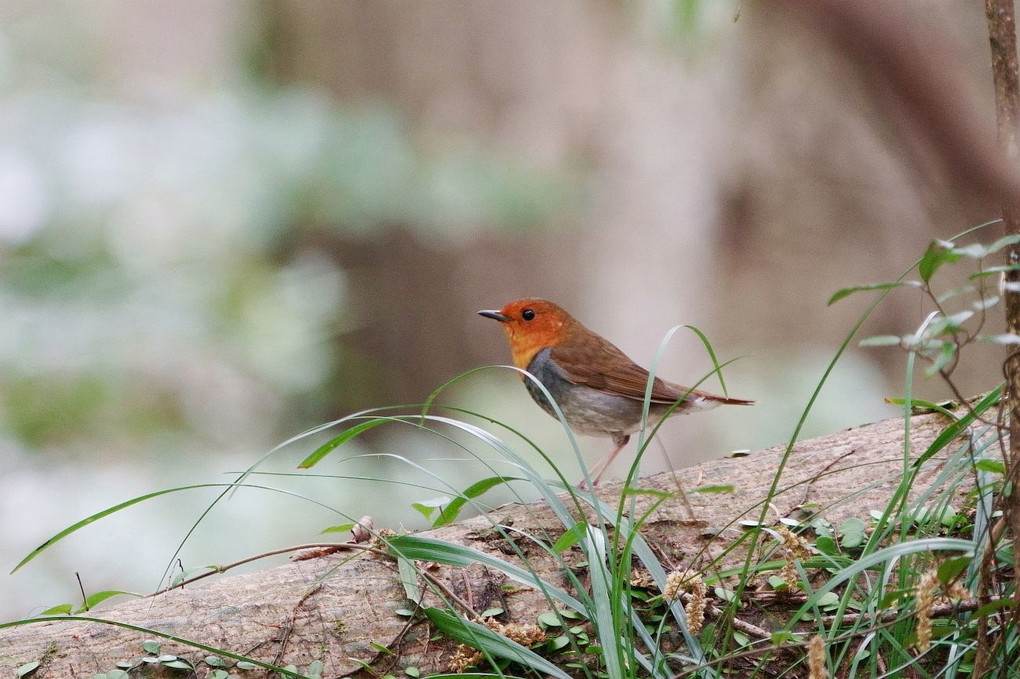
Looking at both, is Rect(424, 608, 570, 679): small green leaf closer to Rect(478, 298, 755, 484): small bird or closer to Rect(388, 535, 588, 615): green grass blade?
Rect(388, 535, 588, 615): green grass blade

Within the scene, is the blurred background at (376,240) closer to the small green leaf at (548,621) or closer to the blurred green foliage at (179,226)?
the blurred green foliage at (179,226)

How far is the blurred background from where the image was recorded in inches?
142

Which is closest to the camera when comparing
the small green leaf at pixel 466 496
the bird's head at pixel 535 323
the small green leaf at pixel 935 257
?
the small green leaf at pixel 935 257

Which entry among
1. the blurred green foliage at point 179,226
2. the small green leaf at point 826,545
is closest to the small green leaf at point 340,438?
the small green leaf at point 826,545

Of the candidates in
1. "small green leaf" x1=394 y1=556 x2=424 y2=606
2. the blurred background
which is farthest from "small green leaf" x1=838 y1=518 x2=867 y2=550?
"small green leaf" x1=394 y1=556 x2=424 y2=606

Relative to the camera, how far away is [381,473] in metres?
4.57

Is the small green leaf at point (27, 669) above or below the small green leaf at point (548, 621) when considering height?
above

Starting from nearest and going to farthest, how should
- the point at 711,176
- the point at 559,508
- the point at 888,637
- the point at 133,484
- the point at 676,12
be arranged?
the point at 676,12, the point at 888,637, the point at 559,508, the point at 133,484, the point at 711,176

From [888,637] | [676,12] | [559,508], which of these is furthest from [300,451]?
[676,12]

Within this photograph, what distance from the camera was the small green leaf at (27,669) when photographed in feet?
5.24

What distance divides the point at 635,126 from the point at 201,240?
288cm

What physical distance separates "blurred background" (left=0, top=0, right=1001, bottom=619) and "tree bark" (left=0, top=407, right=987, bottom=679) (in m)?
0.41

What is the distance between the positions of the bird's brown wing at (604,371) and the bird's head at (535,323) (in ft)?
0.19

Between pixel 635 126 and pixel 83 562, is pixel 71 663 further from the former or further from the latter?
pixel 635 126
